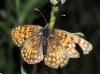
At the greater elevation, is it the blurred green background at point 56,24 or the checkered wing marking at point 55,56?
the checkered wing marking at point 55,56

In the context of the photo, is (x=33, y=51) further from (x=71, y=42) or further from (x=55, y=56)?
(x=71, y=42)

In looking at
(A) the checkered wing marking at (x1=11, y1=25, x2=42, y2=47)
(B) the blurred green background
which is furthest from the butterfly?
(B) the blurred green background

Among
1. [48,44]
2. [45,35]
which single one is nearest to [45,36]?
[45,35]

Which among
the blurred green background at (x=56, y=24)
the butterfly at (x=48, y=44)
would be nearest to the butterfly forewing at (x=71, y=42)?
the butterfly at (x=48, y=44)

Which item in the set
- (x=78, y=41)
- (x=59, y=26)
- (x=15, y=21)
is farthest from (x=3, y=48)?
(x=78, y=41)

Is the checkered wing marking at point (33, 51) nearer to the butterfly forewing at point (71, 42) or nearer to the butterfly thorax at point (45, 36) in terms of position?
the butterfly thorax at point (45, 36)

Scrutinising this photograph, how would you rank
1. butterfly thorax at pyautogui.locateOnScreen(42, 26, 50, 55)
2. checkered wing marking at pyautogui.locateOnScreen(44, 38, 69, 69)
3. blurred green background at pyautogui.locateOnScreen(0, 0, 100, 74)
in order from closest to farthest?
checkered wing marking at pyautogui.locateOnScreen(44, 38, 69, 69) < butterfly thorax at pyautogui.locateOnScreen(42, 26, 50, 55) < blurred green background at pyautogui.locateOnScreen(0, 0, 100, 74)

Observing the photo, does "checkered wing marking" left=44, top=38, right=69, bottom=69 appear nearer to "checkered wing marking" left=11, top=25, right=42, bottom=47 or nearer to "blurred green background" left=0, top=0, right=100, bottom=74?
"checkered wing marking" left=11, top=25, right=42, bottom=47

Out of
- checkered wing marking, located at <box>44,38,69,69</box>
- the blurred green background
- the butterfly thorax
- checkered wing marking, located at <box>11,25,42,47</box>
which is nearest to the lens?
checkered wing marking, located at <box>44,38,69,69</box>
